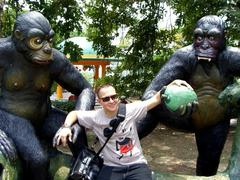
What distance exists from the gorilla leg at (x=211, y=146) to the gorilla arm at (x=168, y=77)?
273 mm

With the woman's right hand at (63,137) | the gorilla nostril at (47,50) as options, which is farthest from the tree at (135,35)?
the woman's right hand at (63,137)

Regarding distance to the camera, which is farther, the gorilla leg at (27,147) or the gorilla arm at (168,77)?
the gorilla arm at (168,77)

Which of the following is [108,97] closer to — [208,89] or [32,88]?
[32,88]

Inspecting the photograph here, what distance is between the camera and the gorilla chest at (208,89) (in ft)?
10.0

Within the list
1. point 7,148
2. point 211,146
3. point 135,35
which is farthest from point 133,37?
point 7,148

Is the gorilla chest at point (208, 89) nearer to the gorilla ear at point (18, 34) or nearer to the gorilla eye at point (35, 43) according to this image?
the gorilla eye at point (35, 43)

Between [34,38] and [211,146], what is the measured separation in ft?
5.14

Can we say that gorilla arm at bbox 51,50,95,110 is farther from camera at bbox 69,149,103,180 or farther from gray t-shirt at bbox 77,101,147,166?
camera at bbox 69,149,103,180

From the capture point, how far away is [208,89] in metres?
3.09

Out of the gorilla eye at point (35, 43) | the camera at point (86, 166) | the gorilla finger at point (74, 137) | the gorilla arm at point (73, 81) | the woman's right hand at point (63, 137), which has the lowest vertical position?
the camera at point (86, 166)

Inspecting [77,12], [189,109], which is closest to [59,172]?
[189,109]

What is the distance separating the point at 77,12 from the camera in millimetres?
7117

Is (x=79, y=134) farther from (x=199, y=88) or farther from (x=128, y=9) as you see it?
(x=128, y=9)

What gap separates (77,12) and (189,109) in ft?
16.0
